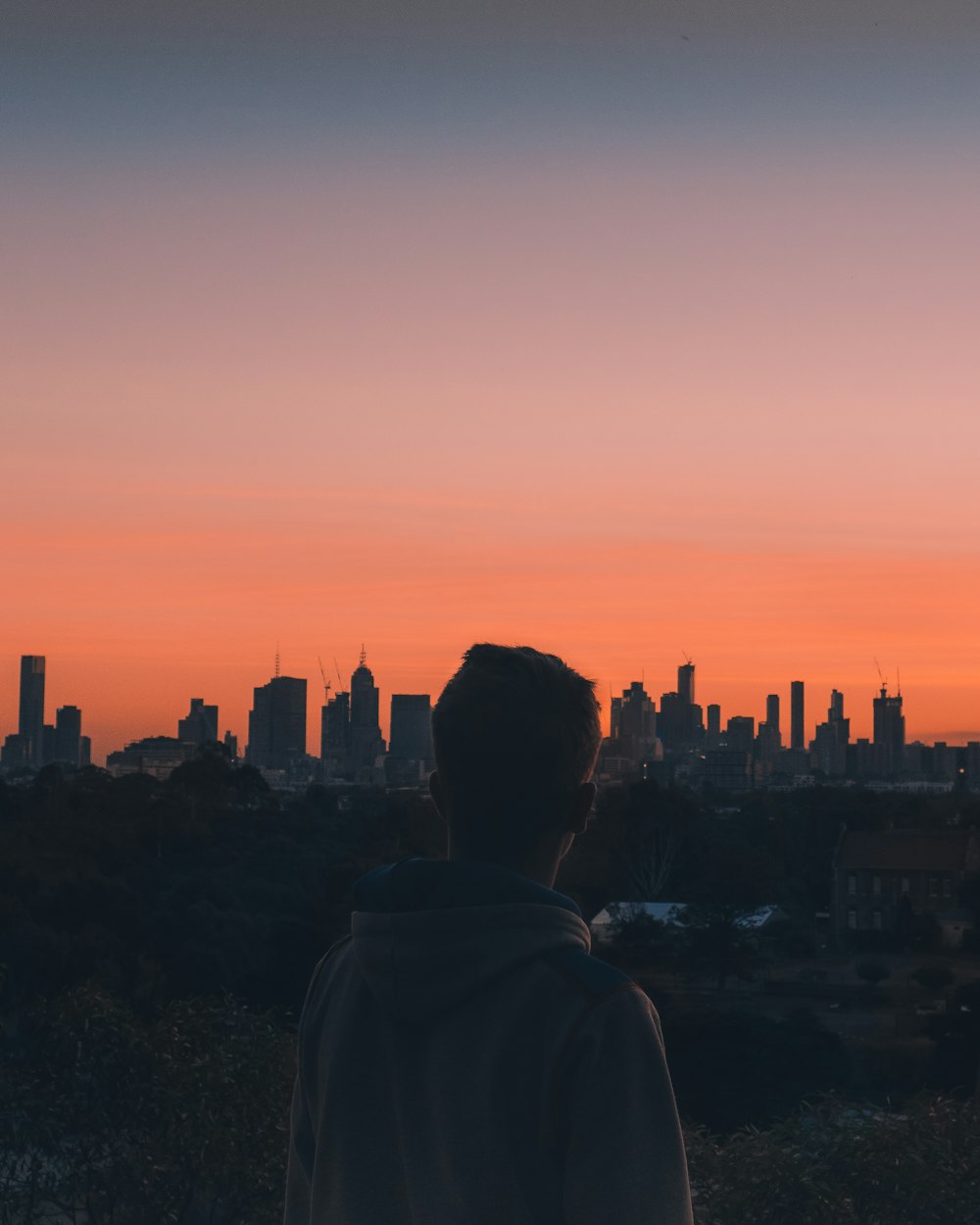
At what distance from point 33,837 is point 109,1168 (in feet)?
74.8

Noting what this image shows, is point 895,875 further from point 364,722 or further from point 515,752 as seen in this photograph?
point 364,722

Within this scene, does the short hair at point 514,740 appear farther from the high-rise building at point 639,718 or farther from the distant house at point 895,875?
the high-rise building at point 639,718

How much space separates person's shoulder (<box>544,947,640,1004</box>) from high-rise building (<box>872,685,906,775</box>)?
150 m

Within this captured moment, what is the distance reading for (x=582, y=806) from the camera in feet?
5.41

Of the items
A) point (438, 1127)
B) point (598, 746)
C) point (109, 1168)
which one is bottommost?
point (109, 1168)

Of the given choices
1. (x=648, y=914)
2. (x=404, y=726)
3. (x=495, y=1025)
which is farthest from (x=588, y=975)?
(x=404, y=726)

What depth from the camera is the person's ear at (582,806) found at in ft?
5.38

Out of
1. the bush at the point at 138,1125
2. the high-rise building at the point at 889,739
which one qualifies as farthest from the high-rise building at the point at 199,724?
the bush at the point at 138,1125

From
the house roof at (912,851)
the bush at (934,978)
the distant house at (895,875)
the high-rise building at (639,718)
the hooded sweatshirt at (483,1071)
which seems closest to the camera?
the hooded sweatshirt at (483,1071)

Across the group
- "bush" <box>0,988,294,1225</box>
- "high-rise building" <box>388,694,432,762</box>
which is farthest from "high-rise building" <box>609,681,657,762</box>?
"bush" <box>0,988,294,1225</box>

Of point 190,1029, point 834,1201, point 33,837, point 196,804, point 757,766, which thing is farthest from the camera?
point 757,766

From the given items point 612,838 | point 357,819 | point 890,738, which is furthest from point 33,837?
point 890,738

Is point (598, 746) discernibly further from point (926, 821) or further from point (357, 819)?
point (926, 821)

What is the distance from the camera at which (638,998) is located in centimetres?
145
